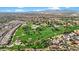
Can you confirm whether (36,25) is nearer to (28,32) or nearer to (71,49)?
(28,32)

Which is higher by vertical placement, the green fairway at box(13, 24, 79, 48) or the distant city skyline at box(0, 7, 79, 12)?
the distant city skyline at box(0, 7, 79, 12)

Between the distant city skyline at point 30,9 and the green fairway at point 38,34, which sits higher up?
the distant city skyline at point 30,9

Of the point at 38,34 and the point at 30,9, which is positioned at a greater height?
the point at 30,9
